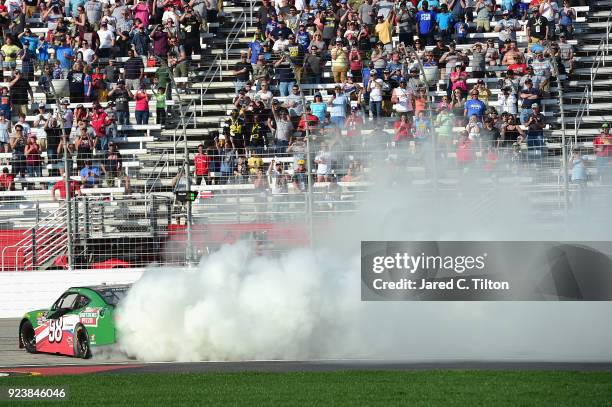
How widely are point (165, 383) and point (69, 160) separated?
32.9ft

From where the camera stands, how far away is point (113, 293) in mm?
15375

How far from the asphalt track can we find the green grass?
518 millimetres

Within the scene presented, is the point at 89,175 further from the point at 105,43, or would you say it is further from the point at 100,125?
the point at 105,43

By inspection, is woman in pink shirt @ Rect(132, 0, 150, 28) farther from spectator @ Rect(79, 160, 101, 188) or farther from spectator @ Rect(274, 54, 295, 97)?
spectator @ Rect(79, 160, 101, 188)

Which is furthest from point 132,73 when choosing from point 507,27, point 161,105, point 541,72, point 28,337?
point 28,337

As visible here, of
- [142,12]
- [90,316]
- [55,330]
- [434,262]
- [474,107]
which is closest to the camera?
[434,262]

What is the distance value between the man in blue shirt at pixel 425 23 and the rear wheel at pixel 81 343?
1332 cm

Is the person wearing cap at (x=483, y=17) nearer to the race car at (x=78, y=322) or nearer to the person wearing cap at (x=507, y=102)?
the person wearing cap at (x=507, y=102)

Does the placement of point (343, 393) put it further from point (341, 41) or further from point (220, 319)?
point (341, 41)

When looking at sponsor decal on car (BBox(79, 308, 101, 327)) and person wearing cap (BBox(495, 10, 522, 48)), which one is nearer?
sponsor decal on car (BBox(79, 308, 101, 327))

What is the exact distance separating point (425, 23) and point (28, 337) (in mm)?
13126

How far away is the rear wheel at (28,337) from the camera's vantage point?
16245mm

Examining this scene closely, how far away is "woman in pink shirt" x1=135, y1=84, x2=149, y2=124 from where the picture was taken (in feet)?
82.8

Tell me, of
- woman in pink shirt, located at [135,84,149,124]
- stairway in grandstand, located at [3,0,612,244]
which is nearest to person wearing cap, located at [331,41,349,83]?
stairway in grandstand, located at [3,0,612,244]
